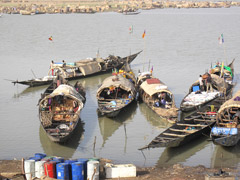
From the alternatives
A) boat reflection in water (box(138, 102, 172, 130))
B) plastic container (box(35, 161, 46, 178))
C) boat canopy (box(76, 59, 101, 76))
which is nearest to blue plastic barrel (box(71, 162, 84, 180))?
plastic container (box(35, 161, 46, 178))

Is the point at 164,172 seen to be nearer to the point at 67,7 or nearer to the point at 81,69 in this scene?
the point at 81,69

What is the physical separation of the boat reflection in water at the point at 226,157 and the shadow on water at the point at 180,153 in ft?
2.22

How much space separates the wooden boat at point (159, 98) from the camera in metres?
20.0

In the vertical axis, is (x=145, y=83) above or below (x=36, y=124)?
above

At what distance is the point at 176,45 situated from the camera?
42.7 metres

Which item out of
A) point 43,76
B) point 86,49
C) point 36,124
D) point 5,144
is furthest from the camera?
point 86,49

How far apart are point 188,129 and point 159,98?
4.77 meters

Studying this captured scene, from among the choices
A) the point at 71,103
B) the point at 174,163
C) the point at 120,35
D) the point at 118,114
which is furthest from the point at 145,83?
the point at 120,35

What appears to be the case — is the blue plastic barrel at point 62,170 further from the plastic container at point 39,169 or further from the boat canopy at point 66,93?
the boat canopy at point 66,93

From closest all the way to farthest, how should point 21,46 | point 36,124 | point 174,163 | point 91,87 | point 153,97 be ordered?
point 174,163 < point 36,124 < point 153,97 < point 91,87 < point 21,46

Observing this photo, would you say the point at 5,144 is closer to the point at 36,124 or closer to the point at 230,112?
the point at 36,124

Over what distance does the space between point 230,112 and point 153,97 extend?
Answer: 475cm

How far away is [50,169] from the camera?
13.5 metres

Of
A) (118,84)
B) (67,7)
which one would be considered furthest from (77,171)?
(67,7)
